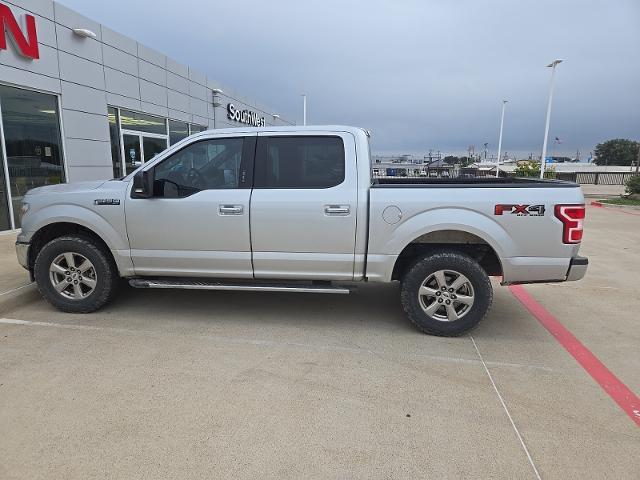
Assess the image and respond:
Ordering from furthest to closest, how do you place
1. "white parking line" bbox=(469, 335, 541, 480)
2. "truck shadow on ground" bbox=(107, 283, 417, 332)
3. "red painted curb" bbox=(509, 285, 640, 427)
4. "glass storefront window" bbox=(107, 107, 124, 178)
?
"glass storefront window" bbox=(107, 107, 124, 178), "truck shadow on ground" bbox=(107, 283, 417, 332), "red painted curb" bbox=(509, 285, 640, 427), "white parking line" bbox=(469, 335, 541, 480)

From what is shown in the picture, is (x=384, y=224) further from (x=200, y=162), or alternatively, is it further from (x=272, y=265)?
(x=200, y=162)

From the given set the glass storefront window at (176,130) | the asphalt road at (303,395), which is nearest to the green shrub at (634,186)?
the asphalt road at (303,395)

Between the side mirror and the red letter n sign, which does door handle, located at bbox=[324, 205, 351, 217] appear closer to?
the side mirror

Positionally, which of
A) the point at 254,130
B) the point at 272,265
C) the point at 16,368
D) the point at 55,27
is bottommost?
the point at 16,368

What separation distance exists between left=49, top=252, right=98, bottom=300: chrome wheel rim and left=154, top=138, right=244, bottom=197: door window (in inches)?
46.9

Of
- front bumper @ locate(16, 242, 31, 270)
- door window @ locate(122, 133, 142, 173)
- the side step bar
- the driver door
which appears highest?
door window @ locate(122, 133, 142, 173)

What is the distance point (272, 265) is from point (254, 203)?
647mm

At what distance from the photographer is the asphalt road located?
2.43 metres

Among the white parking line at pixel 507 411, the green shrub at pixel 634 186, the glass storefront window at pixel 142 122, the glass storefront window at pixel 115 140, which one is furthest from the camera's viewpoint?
the green shrub at pixel 634 186

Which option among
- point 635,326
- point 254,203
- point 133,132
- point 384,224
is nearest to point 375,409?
point 384,224

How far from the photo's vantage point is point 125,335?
413 centimetres

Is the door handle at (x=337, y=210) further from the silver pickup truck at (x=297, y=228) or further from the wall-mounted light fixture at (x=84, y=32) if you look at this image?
the wall-mounted light fixture at (x=84, y=32)

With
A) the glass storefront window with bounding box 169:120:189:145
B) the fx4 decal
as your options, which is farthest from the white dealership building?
the fx4 decal

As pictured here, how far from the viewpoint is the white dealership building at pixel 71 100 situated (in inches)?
330
